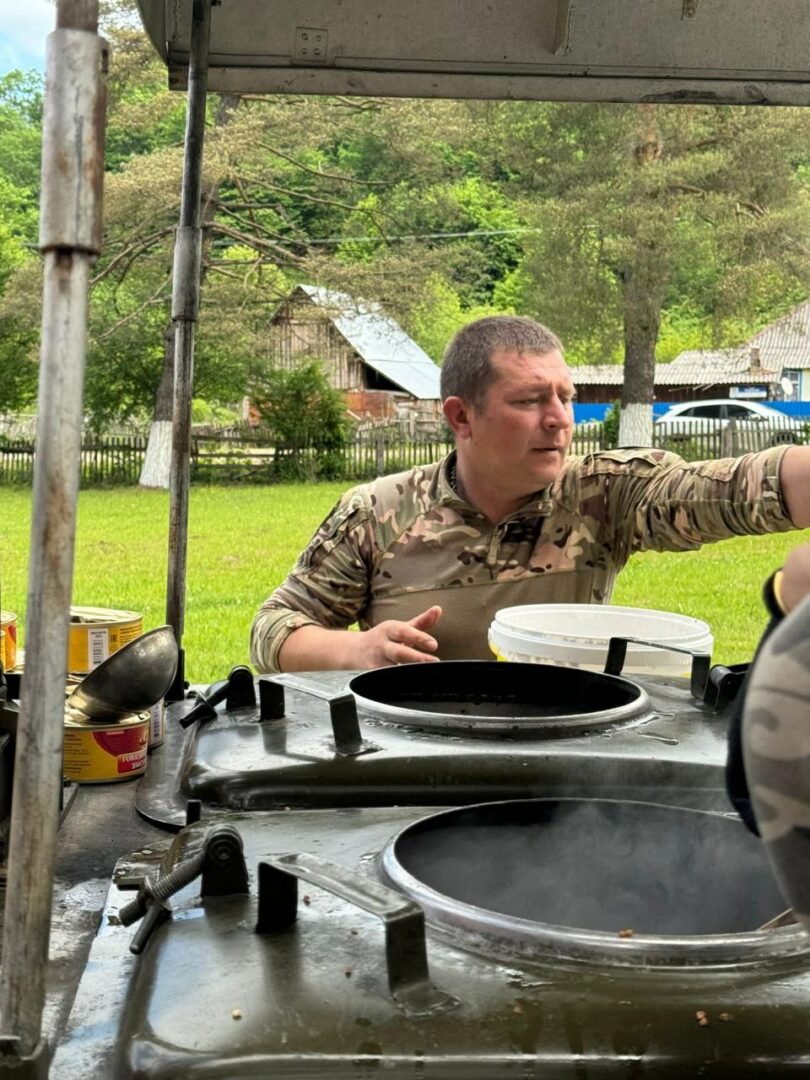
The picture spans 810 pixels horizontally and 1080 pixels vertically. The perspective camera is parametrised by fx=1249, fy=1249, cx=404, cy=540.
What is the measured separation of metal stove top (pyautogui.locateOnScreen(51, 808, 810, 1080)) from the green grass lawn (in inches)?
264

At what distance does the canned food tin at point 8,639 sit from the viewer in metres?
1.75

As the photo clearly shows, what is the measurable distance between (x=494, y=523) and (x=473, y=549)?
0.08 metres

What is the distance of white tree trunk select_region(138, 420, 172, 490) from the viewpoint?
754 inches

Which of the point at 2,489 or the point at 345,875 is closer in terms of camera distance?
the point at 345,875

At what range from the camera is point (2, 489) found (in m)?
18.0

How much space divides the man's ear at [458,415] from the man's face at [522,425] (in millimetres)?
36

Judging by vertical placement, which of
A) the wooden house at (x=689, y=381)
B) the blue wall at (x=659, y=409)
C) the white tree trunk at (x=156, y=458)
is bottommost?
the white tree trunk at (x=156, y=458)

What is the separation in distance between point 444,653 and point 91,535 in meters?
12.5

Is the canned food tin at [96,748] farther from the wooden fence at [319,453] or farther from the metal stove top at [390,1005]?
the wooden fence at [319,453]

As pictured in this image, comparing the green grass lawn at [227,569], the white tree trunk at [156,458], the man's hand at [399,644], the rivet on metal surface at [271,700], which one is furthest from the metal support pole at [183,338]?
the white tree trunk at [156,458]

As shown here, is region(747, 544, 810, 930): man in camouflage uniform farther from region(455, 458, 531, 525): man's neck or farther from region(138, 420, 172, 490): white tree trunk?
region(138, 420, 172, 490): white tree trunk

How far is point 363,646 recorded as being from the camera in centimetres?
210

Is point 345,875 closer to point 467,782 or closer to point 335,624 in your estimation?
point 467,782

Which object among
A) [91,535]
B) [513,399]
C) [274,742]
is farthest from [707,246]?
[274,742]
